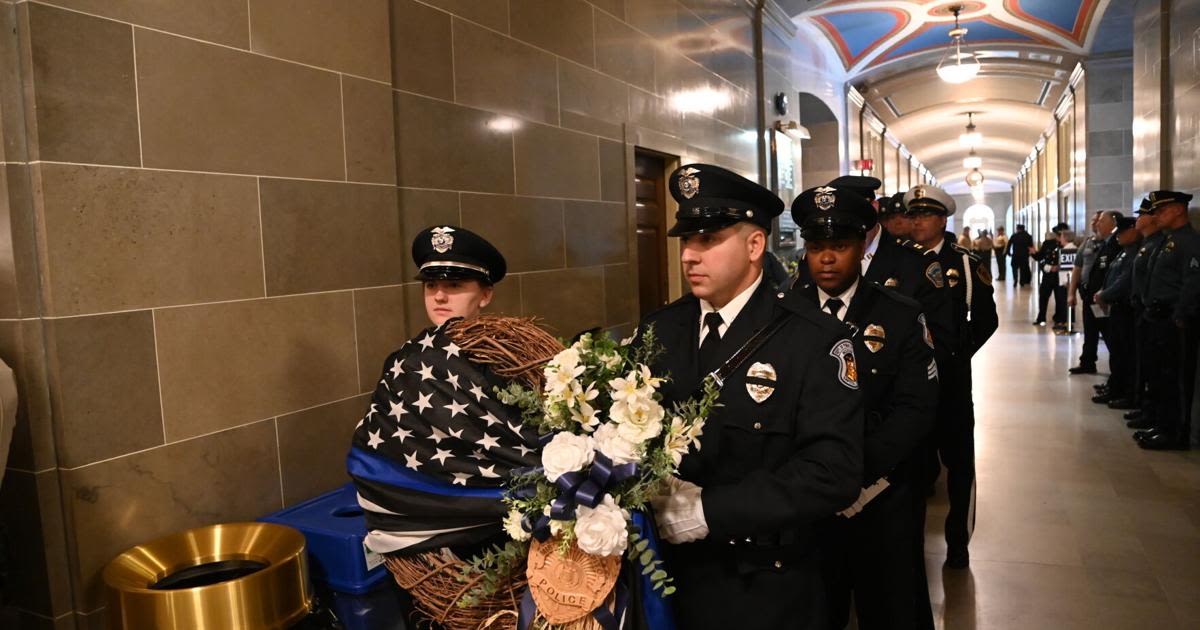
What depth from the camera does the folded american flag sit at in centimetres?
157

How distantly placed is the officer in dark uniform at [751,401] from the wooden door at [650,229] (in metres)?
4.14

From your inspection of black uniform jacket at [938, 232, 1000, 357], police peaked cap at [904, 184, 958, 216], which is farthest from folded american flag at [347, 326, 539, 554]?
police peaked cap at [904, 184, 958, 216]

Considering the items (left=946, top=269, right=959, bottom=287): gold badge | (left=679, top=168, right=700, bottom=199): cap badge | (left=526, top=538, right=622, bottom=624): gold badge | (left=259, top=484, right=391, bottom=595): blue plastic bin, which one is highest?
(left=679, top=168, right=700, bottom=199): cap badge

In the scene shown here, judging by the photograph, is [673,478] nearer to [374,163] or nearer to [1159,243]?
[374,163]

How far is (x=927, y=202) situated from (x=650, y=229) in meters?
2.35

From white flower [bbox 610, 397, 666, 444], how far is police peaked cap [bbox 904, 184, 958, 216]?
353cm

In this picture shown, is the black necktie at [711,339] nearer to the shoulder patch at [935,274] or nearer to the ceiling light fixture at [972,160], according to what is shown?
the shoulder patch at [935,274]

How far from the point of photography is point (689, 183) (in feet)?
5.75

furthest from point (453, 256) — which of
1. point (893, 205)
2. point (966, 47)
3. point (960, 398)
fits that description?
point (966, 47)

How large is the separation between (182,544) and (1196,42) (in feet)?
24.0

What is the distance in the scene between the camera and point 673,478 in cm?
159

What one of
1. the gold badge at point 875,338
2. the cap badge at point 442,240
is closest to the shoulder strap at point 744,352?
the gold badge at point 875,338

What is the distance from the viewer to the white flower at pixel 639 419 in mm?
1304

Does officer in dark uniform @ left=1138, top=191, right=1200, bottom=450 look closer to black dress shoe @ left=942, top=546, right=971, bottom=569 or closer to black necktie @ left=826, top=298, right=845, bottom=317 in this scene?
black dress shoe @ left=942, top=546, right=971, bottom=569
